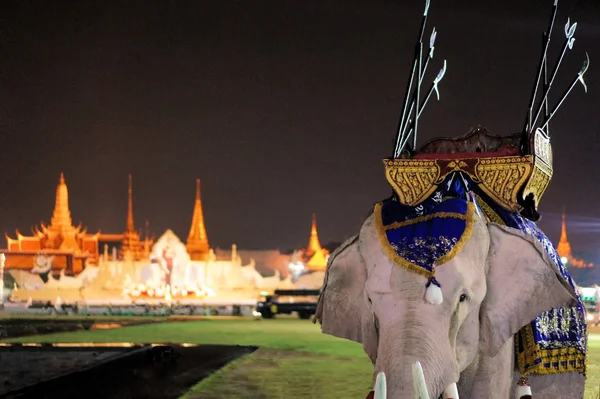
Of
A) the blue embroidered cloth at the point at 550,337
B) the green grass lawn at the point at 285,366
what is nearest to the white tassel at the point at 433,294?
the blue embroidered cloth at the point at 550,337

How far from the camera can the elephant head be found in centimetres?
437

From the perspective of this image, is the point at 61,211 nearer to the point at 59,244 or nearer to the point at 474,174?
the point at 59,244

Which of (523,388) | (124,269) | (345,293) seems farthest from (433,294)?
(124,269)

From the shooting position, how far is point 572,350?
5.99m

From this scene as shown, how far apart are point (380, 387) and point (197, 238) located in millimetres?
80935

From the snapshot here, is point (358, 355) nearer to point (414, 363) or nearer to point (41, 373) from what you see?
point (41, 373)

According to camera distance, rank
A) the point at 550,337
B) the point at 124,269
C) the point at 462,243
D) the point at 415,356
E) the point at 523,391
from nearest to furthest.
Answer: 1. the point at 415,356
2. the point at 462,243
3. the point at 523,391
4. the point at 550,337
5. the point at 124,269

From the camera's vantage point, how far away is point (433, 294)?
449cm

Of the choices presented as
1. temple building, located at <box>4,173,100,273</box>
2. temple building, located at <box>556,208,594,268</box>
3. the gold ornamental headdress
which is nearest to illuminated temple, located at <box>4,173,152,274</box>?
temple building, located at <box>4,173,100,273</box>

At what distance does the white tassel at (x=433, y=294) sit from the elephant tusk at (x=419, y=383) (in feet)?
1.44

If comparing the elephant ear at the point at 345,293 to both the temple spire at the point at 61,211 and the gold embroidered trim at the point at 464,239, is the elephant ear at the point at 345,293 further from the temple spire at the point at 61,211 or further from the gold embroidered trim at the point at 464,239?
the temple spire at the point at 61,211

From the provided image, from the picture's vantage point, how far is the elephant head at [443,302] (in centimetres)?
437

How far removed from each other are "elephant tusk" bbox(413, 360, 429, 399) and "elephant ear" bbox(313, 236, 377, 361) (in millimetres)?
965

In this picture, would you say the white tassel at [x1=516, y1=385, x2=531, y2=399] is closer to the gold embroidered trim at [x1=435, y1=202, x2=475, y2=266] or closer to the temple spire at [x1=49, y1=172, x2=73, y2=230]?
the gold embroidered trim at [x1=435, y1=202, x2=475, y2=266]
